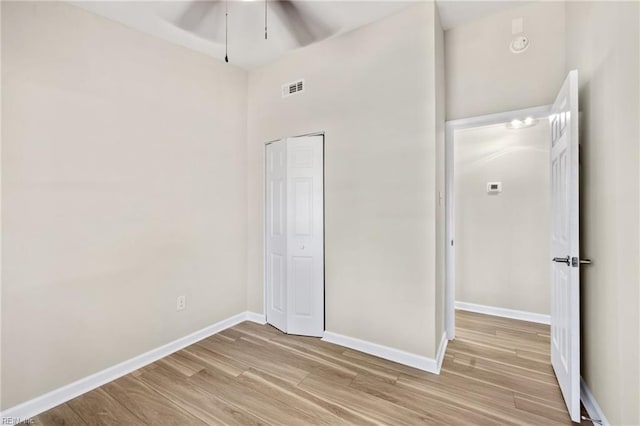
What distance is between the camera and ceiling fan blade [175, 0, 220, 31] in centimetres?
227

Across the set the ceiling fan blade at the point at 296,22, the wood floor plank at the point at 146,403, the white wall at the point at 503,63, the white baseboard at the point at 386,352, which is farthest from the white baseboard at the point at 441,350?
the ceiling fan blade at the point at 296,22

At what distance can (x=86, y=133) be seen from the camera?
7.18ft

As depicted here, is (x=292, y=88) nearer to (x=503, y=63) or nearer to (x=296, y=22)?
(x=296, y=22)

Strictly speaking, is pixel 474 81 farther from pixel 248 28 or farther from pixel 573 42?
pixel 248 28

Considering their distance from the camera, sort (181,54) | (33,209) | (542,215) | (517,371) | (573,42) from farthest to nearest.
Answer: (542,215), (181,54), (517,371), (573,42), (33,209)

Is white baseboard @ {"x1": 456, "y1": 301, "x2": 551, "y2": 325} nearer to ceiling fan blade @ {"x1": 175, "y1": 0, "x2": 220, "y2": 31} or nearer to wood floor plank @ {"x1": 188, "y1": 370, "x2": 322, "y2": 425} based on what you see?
wood floor plank @ {"x1": 188, "y1": 370, "x2": 322, "y2": 425}

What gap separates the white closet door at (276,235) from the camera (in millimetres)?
3098

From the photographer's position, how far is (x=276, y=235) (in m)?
3.20

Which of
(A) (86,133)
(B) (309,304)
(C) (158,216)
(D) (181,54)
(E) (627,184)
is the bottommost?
(B) (309,304)

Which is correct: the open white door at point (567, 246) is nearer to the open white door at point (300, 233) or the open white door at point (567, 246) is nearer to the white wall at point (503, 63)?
the white wall at point (503, 63)

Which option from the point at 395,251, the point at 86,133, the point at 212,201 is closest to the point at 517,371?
the point at 395,251

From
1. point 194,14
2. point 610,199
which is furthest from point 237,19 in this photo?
point 610,199

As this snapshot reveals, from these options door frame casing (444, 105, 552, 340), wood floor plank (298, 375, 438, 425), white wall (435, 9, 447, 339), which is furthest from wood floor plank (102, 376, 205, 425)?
door frame casing (444, 105, 552, 340)

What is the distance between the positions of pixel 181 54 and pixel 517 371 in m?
3.96
